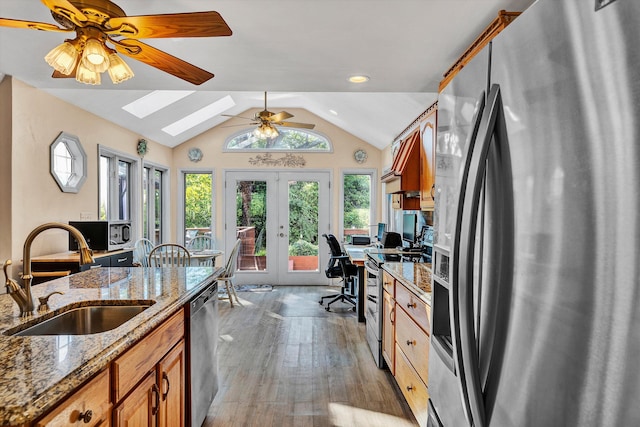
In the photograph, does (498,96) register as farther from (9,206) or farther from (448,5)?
(9,206)

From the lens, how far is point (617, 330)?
1.70ft

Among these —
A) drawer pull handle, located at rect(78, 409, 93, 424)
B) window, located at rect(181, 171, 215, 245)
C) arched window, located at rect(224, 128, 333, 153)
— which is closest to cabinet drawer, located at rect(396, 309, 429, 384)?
drawer pull handle, located at rect(78, 409, 93, 424)

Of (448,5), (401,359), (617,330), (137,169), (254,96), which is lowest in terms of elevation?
(401,359)

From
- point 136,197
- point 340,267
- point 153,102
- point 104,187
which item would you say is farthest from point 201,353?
point 136,197

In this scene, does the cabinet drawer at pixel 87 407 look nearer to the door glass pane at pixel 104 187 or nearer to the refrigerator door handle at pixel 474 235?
the refrigerator door handle at pixel 474 235

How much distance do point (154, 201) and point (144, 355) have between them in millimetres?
4982

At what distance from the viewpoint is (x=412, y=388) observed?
2287mm

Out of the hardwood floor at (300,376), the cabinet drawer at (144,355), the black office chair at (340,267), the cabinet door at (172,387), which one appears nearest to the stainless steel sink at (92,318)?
the cabinet drawer at (144,355)

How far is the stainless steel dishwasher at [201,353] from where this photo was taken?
2037 mm

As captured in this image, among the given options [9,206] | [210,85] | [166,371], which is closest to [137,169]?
[9,206]

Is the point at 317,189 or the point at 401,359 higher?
the point at 317,189

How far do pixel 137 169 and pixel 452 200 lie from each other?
16.7 ft

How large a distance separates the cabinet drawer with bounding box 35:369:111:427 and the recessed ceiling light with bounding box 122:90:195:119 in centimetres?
388

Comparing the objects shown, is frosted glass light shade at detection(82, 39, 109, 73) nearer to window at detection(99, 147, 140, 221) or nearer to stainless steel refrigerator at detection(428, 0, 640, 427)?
stainless steel refrigerator at detection(428, 0, 640, 427)
